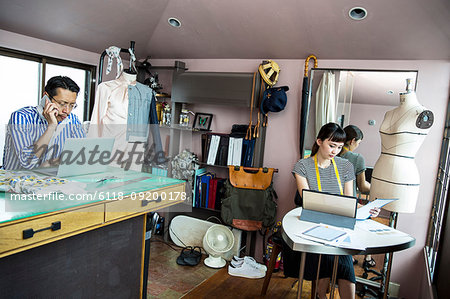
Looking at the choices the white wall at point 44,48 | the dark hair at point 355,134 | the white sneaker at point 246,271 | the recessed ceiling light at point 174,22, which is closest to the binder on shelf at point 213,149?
the white sneaker at point 246,271

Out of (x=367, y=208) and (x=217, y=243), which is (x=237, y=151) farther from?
(x=367, y=208)

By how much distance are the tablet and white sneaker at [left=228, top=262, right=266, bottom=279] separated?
156 cm

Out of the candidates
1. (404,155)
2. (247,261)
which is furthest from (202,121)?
(404,155)

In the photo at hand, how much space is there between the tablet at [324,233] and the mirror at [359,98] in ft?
4.69

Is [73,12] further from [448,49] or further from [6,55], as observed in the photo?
[448,49]

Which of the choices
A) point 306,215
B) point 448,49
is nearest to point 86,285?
point 306,215

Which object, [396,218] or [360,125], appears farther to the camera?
[360,125]

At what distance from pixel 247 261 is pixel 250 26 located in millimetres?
2347

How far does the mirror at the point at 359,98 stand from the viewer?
302 centimetres

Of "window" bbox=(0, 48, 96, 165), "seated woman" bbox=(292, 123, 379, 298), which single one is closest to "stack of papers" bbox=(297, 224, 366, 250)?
"seated woman" bbox=(292, 123, 379, 298)

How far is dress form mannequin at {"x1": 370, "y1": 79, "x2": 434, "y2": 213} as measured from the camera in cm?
237

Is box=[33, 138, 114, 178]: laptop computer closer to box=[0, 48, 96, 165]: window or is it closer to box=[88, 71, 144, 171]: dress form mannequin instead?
box=[88, 71, 144, 171]: dress form mannequin

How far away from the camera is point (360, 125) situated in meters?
3.11

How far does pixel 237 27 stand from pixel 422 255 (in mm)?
2708
